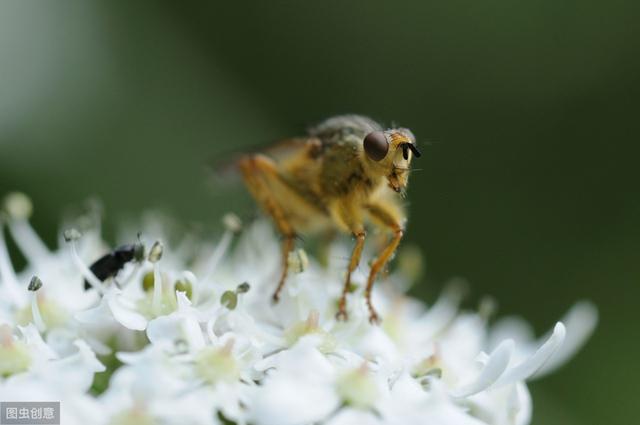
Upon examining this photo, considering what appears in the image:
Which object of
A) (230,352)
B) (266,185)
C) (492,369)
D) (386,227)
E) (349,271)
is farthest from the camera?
(266,185)

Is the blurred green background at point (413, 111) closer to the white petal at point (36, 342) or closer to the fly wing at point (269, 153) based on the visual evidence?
the fly wing at point (269, 153)

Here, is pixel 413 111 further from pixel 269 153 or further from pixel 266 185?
pixel 266 185

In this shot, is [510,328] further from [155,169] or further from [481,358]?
[155,169]

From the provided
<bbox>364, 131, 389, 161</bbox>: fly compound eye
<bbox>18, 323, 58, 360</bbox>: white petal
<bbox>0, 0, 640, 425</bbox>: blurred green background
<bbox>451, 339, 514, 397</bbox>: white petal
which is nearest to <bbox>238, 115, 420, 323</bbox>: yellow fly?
<bbox>364, 131, 389, 161</bbox>: fly compound eye

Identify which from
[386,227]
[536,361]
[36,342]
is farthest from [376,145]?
[36,342]

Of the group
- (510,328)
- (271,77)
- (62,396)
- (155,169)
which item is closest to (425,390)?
(62,396)

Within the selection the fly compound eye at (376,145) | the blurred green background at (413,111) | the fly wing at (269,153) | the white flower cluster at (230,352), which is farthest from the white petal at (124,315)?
the blurred green background at (413,111)

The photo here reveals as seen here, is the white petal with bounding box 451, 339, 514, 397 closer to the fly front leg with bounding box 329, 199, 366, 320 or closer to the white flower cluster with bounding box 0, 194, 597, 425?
the white flower cluster with bounding box 0, 194, 597, 425
